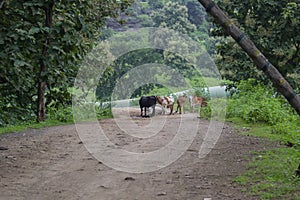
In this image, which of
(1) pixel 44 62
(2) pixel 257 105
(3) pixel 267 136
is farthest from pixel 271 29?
Answer: (1) pixel 44 62

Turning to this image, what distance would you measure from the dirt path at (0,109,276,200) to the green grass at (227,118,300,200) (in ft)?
0.54

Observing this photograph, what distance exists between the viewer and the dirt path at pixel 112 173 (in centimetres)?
494

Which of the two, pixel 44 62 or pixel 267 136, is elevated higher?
pixel 44 62

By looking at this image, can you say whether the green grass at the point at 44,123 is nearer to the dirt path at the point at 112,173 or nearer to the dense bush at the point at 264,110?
the dirt path at the point at 112,173

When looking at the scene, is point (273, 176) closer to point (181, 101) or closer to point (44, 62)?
point (44, 62)

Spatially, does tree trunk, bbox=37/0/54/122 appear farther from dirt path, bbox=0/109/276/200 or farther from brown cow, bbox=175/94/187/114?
brown cow, bbox=175/94/187/114

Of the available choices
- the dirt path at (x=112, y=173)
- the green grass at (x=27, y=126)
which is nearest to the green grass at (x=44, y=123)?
the green grass at (x=27, y=126)

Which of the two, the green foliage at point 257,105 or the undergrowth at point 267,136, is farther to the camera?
the green foliage at point 257,105

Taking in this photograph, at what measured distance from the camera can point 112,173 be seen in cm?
592

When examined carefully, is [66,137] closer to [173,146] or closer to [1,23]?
[173,146]

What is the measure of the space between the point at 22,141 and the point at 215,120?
5.67 meters

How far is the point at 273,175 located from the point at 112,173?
2038 millimetres

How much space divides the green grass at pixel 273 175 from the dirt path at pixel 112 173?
164 millimetres

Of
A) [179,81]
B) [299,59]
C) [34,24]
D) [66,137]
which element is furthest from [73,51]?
[179,81]
